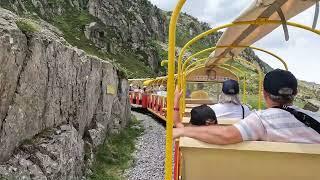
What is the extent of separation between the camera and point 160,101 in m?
23.2

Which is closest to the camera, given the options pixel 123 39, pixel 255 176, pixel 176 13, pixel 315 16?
pixel 255 176

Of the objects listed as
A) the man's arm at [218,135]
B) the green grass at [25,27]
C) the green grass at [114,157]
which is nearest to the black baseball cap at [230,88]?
the man's arm at [218,135]

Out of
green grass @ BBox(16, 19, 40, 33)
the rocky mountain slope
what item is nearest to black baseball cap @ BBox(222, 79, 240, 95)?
green grass @ BBox(16, 19, 40, 33)

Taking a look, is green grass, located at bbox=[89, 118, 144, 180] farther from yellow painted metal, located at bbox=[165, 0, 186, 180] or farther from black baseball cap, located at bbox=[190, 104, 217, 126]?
yellow painted metal, located at bbox=[165, 0, 186, 180]

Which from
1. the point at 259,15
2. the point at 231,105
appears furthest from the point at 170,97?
the point at 231,105

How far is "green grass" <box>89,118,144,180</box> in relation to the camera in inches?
452

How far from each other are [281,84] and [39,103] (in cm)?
600

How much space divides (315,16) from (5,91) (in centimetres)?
518

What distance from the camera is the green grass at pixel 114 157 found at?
452 inches

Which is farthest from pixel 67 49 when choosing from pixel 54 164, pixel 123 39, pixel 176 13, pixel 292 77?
pixel 123 39

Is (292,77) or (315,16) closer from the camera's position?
(292,77)

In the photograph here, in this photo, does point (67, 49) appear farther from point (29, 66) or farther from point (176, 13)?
point (176, 13)

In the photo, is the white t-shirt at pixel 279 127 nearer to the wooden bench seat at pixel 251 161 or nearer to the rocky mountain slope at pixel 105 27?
the wooden bench seat at pixel 251 161

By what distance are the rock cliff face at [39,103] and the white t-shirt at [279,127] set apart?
15.6ft
